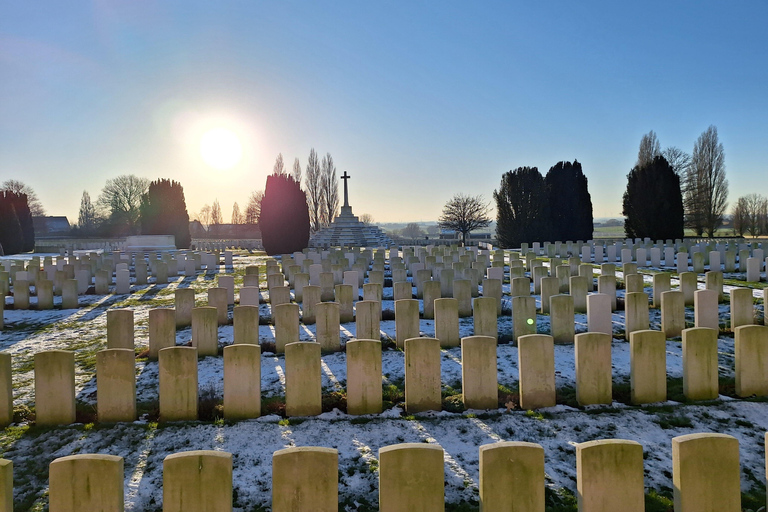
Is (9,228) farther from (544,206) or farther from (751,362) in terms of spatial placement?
(751,362)

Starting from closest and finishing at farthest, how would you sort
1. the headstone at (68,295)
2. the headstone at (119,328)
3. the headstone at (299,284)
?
the headstone at (119,328) → the headstone at (299,284) → the headstone at (68,295)

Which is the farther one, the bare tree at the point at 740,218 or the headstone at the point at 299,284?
the bare tree at the point at 740,218

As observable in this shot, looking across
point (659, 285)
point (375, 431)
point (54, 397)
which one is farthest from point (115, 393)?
point (659, 285)

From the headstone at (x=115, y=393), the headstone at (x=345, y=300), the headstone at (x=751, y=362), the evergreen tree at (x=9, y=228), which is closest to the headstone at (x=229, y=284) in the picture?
the headstone at (x=345, y=300)

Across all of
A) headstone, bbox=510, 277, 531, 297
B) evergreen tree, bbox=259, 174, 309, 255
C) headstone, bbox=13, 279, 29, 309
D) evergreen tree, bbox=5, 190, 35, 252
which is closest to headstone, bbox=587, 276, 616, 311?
headstone, bbox=510, 277, 531, 297

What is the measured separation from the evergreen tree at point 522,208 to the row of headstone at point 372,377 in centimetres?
2448

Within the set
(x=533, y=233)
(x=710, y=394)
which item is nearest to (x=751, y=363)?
(x=710, y=394)

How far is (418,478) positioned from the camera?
2.91 metres

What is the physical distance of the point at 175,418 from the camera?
16.5ft

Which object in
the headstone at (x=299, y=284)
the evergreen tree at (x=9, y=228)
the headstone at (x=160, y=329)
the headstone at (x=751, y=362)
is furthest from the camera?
the evergreen tree at (x=9, y=228)

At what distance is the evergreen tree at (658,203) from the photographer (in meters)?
28.5

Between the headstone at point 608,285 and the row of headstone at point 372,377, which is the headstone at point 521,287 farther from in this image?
the row of headstone at point 372,377

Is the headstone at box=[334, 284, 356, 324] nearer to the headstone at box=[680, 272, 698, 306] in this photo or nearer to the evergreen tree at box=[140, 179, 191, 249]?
the headstone at box=[680, 272, 698, 306]

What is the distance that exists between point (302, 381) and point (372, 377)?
712 mm
